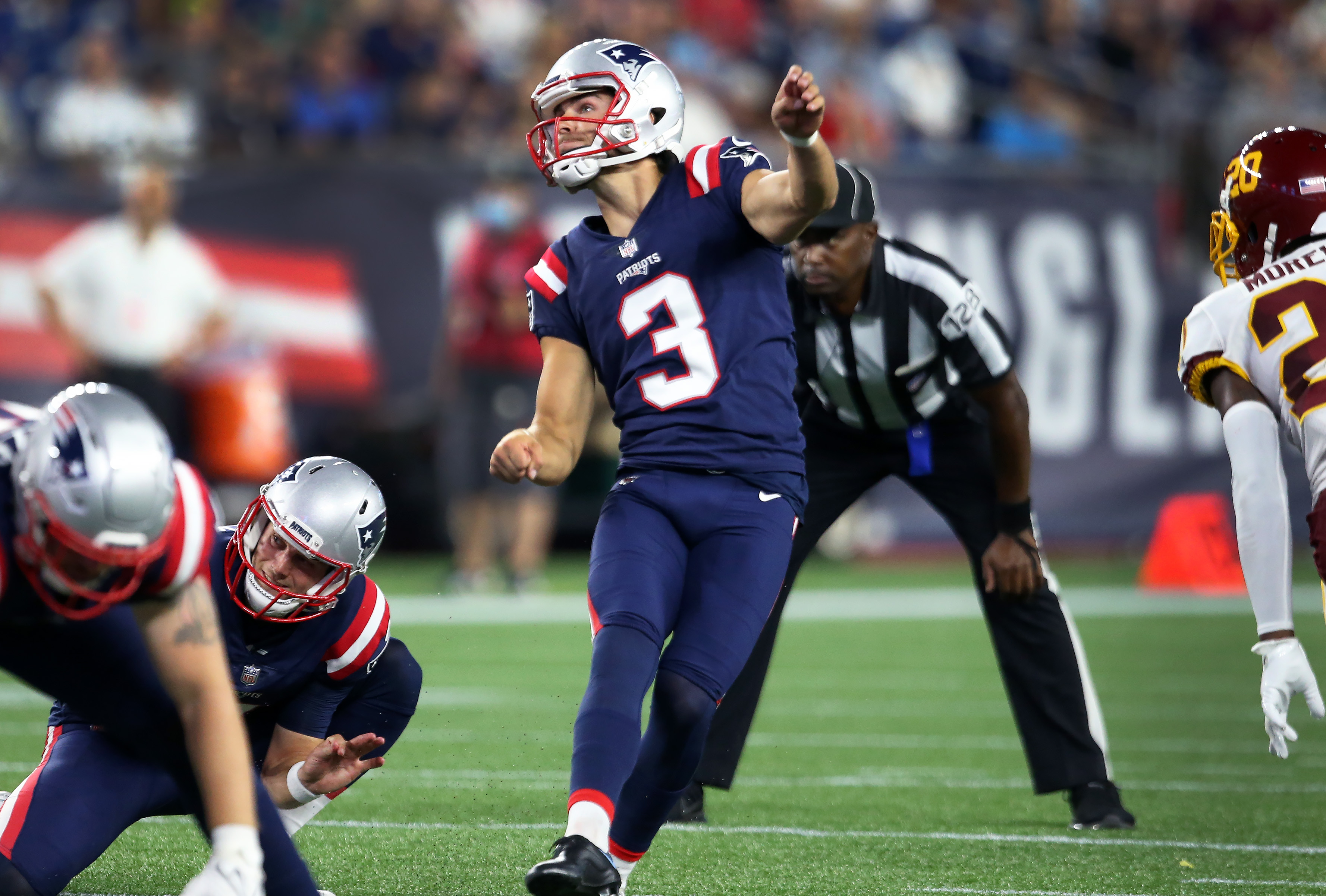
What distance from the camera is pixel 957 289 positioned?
4695 mm

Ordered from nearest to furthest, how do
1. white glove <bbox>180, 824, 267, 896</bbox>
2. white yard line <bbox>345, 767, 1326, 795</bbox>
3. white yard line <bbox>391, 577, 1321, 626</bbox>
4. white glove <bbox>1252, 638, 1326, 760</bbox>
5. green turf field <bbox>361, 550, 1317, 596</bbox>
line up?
white glove <bbox>180, 824, 267, 896</bbox>
white glove <bbox>1252, 638, 1326, 760</bbox>
white yard line <bbox>345, 767, 1326, 795</bbox>
white yard line <bbox>391, 577, 1321, 626</bbox>
green turf field <bbox>361, 550, 1317, 596</bbox>

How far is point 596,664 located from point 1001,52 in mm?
10942

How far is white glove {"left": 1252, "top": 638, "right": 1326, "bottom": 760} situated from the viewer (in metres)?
3.41

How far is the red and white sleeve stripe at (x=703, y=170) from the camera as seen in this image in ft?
11.9

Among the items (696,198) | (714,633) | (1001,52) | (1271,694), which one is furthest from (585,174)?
(1001,52)

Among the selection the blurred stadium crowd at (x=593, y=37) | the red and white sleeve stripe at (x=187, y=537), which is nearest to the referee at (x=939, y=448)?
the red and white sleeve stripe at (x=187, y=537)

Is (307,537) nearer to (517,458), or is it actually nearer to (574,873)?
(517,458)

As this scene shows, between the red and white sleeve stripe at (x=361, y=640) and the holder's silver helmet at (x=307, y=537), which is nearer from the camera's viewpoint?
the holder's silver helmet at (x=307, y=537)

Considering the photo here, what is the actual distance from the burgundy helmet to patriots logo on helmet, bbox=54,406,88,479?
241cm

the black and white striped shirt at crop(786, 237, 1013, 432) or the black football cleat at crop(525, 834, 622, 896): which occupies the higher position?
the black and white striped shirt at crop(786, 237, 1013, 432)

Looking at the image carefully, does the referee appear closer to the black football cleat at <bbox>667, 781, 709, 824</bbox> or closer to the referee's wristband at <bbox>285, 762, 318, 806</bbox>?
the black football cleat at <bbox>667, 781, 709, 824</bbox>

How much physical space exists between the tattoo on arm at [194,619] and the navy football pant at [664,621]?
0.77m

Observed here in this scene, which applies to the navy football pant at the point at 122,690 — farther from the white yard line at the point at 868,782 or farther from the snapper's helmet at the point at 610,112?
the white yard line at the point at 868,782

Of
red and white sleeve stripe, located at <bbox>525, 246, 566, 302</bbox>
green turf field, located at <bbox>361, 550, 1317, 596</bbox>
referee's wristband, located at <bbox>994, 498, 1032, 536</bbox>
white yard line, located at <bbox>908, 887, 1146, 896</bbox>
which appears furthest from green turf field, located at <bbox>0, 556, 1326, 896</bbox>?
green turf field, located at <bbox>361, 550, 1317, 596</bbox>
